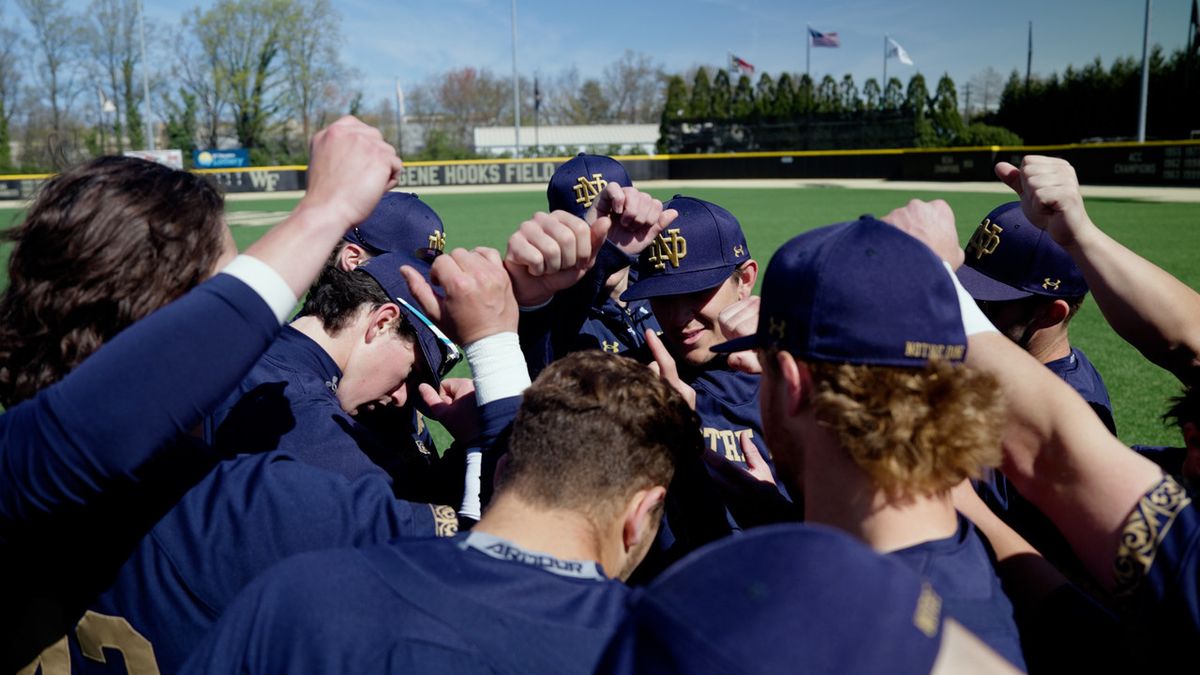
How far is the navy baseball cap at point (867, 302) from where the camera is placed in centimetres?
170

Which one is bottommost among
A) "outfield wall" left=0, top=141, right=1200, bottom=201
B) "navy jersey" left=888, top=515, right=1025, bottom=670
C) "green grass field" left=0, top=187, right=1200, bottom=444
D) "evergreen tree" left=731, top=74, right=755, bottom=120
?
"green grass field" left=0, top=187, right=1200, bottom=444

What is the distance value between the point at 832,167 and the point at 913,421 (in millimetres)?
45381

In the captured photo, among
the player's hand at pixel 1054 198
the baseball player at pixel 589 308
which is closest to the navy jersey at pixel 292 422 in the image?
the baseball player at pixel 589 308

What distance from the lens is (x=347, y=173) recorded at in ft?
5.95

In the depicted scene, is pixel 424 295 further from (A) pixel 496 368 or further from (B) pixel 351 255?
(B) pixel 351 255

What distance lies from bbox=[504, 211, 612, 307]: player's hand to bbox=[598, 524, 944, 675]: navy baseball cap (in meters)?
1.28

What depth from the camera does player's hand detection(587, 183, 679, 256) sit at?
116 inches

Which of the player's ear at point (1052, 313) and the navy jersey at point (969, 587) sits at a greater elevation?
the player's ear at point (1052, 313)

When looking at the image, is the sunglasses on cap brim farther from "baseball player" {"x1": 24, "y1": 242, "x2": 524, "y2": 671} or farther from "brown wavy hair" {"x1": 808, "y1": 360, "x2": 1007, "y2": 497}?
"brown wavy hair" {"x1": 808, "y1": 360, "x2": 1007, "y2": 497}

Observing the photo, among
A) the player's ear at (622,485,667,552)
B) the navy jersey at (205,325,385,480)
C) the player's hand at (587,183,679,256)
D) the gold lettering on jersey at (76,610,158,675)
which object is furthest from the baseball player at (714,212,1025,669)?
the gold lettering on jersey at (76,610,158,675)

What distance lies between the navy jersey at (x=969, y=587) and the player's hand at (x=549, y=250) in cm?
117

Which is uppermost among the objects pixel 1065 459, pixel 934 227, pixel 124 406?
pixel 934 227

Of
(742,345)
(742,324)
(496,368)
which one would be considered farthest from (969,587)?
(742,324)

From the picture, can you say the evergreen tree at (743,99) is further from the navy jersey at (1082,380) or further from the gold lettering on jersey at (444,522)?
the gold lettering on jersey at (444,522)
